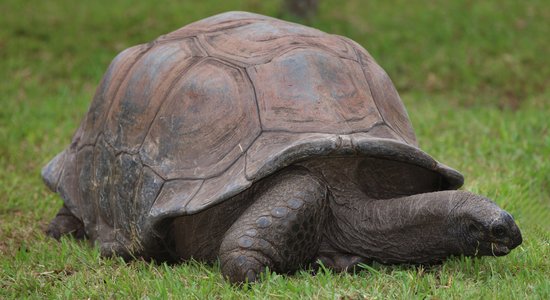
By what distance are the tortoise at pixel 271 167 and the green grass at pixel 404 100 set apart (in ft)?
0.46

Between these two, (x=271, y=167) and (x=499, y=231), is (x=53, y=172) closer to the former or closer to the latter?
(x=271, y=167)

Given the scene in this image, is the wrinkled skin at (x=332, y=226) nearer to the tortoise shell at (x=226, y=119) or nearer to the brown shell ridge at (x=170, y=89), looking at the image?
the tortoise shell at (x=226, y=119)

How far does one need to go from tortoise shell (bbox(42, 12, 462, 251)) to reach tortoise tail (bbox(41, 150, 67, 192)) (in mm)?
516

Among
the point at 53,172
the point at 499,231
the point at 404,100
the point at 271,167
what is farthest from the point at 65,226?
the point at 404,100

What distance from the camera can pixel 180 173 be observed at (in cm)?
367

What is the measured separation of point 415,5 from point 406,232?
860cm

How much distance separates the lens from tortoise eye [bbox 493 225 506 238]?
10.1ft

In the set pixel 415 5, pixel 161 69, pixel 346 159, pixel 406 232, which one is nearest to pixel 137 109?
pixel 161 69

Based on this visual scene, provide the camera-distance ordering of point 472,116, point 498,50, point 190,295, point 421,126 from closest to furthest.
Answer: point 190,295 < point 421,126 < point 472,116 < point 498,50

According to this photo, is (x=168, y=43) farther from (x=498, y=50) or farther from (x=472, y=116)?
(x=498, y=50)

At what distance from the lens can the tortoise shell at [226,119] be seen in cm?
349

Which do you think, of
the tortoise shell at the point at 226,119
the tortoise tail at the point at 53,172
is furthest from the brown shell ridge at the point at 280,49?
the tortoise tail at the point at 53,172

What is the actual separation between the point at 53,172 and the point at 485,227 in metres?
2.78

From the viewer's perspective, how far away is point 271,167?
3.34m
